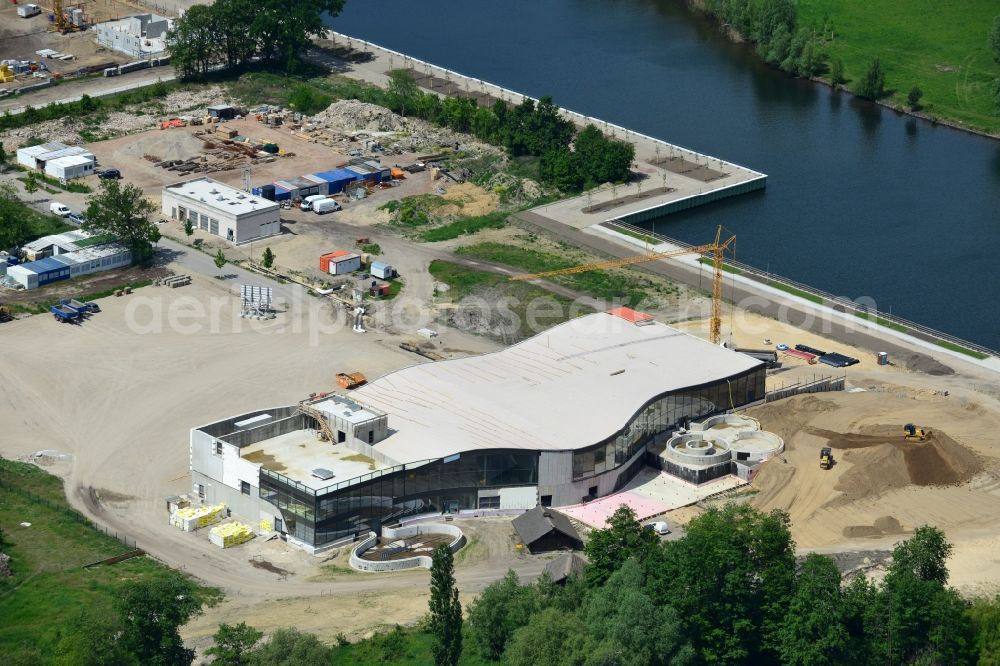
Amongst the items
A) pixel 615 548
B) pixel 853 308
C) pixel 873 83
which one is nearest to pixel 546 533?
pixel 615 548

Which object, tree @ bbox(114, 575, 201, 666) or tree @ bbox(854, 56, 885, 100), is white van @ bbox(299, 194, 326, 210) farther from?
tree @ bbox(114, 575, 201, 666)

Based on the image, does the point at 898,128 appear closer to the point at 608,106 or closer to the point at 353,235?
the point at 608,106

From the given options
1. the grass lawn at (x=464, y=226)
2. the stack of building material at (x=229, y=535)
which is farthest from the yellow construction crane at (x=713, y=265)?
the stack of building material at (x=229, y=535)

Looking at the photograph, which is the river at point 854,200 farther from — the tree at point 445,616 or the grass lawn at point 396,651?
the tree at point 445,616

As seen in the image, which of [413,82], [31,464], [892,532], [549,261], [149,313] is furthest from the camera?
[413,82]

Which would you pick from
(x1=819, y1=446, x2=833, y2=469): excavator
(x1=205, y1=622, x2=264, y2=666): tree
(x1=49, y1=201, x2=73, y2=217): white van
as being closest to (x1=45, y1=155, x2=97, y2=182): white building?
(x1=49, y1=201, x2=73, y2=217): white van

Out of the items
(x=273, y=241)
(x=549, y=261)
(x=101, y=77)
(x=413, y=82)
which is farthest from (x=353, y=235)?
(x=101, y=77)
